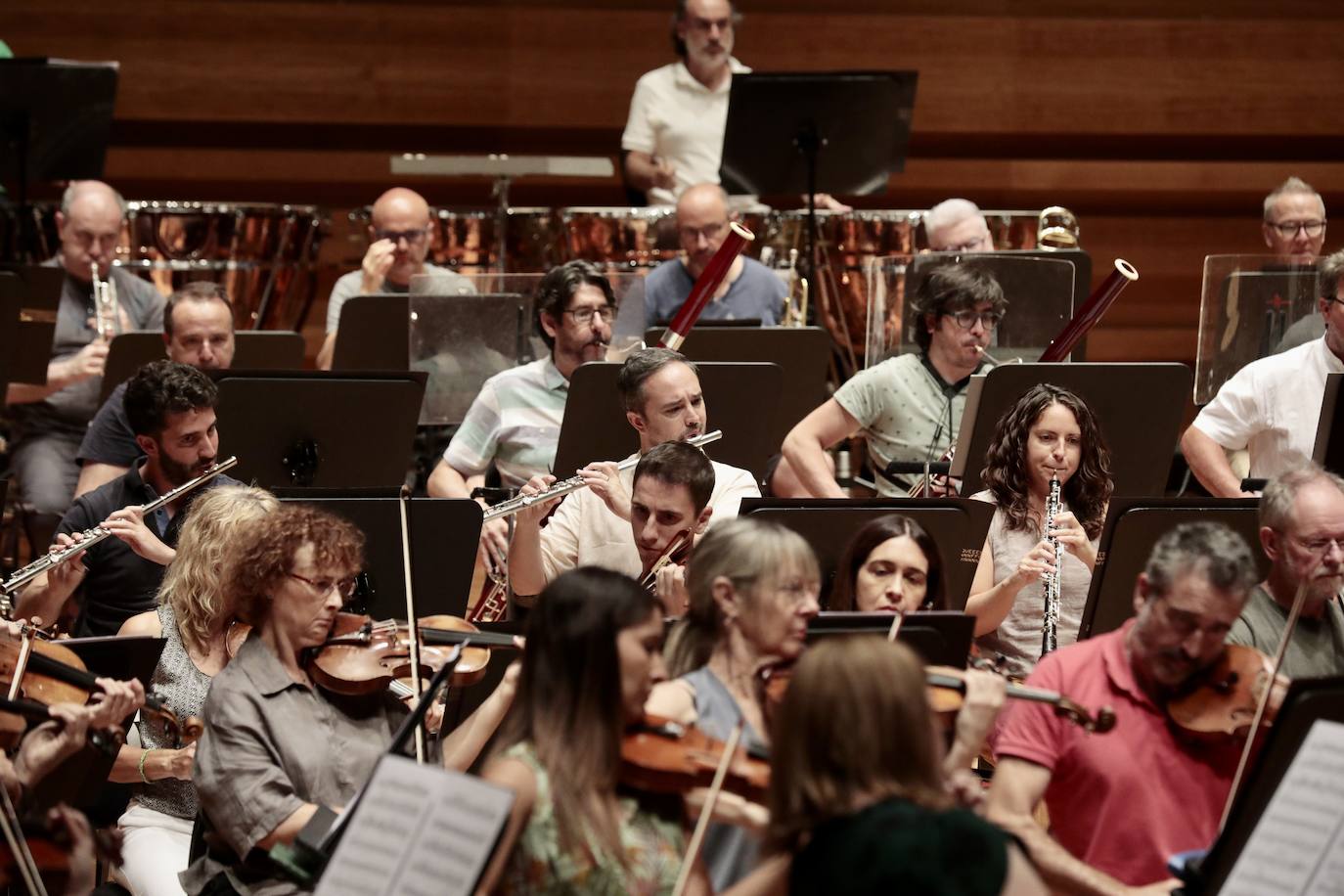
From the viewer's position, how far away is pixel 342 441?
3783mm

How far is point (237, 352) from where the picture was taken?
14.9 ft

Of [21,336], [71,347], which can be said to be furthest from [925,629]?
[71,347]

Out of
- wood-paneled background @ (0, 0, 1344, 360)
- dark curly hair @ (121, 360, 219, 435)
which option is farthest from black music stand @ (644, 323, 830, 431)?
wood-paneled background @ (0, 0, 1344, 360)

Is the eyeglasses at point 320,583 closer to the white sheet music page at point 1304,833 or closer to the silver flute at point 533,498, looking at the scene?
the silver flute at point 533,498

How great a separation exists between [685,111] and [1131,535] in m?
3.34

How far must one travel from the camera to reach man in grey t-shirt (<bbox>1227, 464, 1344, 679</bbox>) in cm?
276

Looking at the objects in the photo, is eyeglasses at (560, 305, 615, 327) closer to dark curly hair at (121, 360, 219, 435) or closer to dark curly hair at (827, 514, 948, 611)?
dark curly hair at (121, 360, 219, 435)

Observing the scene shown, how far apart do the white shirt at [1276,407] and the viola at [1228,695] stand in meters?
1.49

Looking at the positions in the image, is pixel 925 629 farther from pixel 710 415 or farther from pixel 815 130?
pixel 815 130

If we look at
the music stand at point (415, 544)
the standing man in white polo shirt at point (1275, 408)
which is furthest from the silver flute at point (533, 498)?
Result: the standing man in white polo shirt at point (1275, 408)

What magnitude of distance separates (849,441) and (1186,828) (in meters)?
3.08

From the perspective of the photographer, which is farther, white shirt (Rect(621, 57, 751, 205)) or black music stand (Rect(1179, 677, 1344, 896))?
white shirt (Rect(621, 57, 751, 205))

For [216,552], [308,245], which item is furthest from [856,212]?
[216,552]

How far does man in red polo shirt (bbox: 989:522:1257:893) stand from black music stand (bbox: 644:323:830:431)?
1.83 meters
